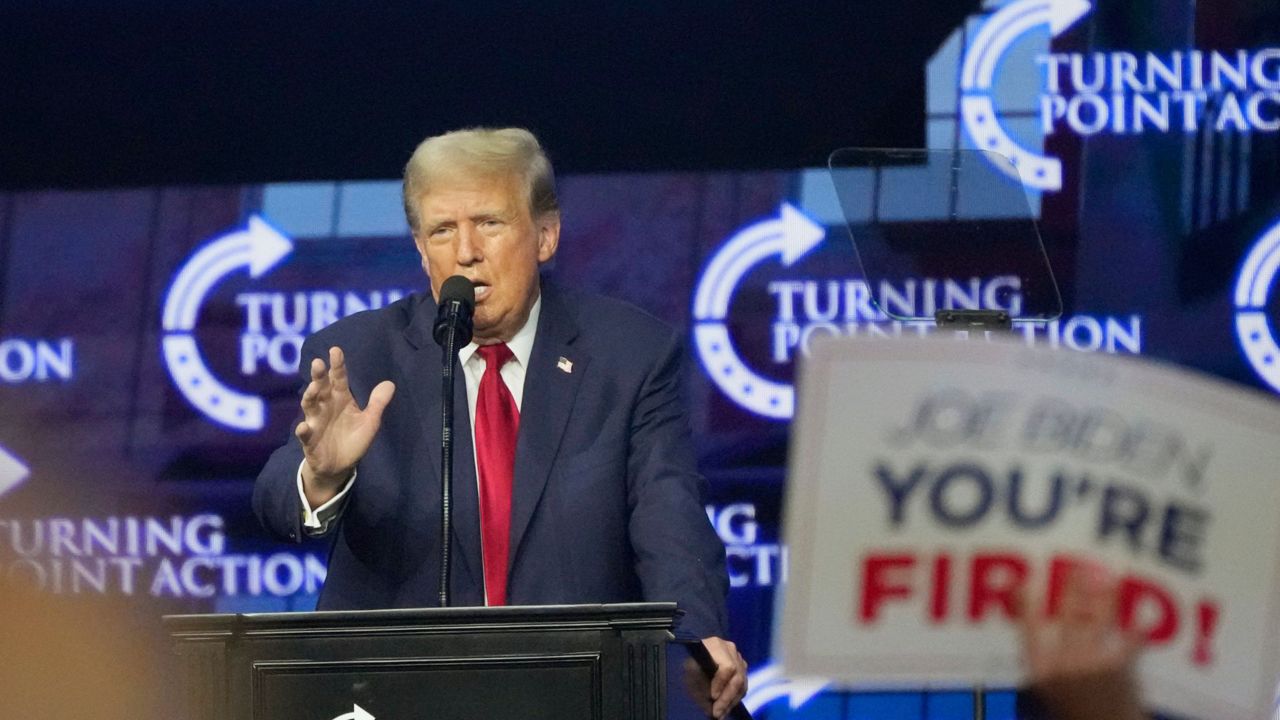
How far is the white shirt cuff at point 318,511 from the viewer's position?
9.59 ft

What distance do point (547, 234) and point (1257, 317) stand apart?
79.3 inches

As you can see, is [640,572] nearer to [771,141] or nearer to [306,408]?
[306,408]

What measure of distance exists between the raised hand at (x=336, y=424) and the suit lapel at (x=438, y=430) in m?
0.25

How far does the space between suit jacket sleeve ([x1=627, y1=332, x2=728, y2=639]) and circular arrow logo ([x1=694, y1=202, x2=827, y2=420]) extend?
128cm

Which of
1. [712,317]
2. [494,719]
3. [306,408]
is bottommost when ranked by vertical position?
[494,719]

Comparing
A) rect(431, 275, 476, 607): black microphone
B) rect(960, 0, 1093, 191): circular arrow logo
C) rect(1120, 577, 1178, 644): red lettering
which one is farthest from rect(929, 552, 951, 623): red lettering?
rect(960, 0, 1093, 191): circular arrow logo

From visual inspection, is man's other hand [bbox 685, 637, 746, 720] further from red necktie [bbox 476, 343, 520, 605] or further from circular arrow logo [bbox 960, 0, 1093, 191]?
circular arrow logo [bbox 960, 0, 1093, 191]

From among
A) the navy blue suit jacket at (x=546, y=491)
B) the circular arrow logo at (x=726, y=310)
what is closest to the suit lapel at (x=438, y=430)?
the navy blue suit jacket at (x=546, y=491)

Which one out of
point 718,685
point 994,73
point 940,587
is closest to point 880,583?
point 940,587

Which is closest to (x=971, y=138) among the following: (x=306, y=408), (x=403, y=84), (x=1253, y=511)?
(x=403, y=84)

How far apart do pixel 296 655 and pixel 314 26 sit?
2.62m

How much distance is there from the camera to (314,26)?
4824 mm

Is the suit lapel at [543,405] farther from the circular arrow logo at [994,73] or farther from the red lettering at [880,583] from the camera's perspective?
the red lettering at [880,583]

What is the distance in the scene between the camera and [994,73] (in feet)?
15.2
